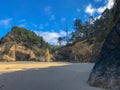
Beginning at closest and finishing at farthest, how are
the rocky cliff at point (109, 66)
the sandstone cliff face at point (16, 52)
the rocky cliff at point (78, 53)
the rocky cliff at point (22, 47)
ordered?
the rocky cliff at point (109, 66)
the rocky cliff at point (78, 53)
the sandstone cliff face at point (16, 52)
the rocky cliff at point (22, 47)

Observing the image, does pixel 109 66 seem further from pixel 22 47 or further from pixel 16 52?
pixel 22 47

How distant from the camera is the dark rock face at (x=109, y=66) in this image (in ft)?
33.9

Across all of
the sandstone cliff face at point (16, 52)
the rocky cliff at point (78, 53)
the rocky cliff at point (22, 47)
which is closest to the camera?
the rocky cliff at point (78, 53)

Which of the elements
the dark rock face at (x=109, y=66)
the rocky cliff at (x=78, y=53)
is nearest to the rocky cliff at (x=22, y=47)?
the rocky cliff at (x=78, y=53)

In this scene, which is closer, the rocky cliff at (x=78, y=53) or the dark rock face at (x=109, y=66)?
the dark rock face at (x=109, y=66)

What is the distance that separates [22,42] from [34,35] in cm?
720

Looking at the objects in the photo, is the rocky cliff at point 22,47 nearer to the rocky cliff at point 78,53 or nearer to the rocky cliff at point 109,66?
the rocky cliff at point 78,53

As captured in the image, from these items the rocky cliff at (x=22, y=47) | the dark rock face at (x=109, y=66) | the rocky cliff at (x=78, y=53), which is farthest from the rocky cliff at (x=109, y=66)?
the rocky cliff at (x=22, y=47)

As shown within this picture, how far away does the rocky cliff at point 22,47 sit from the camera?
60256 mm

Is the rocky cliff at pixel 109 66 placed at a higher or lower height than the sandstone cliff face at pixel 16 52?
lower

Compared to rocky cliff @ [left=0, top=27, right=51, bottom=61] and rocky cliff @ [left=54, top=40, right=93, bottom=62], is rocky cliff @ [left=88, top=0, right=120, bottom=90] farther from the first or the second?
rocky cliff @ [left=0, top=27, right=51, bottom=61]

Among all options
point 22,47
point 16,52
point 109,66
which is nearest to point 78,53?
point 16,52

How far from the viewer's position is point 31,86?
10.7m

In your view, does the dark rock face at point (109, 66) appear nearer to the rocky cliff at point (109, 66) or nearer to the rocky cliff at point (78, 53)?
the rocky cliff at point (109, 66)
